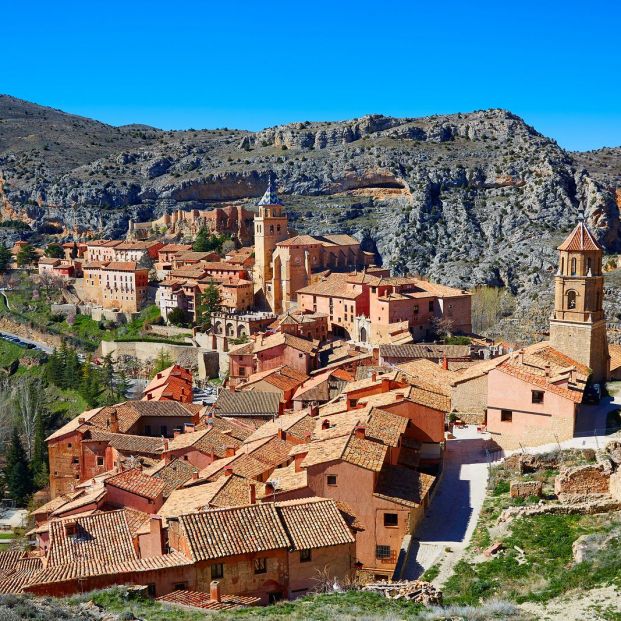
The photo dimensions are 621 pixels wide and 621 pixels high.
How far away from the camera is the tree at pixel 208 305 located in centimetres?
5575

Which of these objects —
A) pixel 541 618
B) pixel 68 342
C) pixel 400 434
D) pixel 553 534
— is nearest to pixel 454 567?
pixel 553 534

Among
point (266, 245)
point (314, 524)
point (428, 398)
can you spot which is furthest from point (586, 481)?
point (266, 245)

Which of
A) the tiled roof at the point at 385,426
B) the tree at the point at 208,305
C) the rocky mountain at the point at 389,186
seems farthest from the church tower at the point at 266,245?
the tiled roof at the point at 385,426

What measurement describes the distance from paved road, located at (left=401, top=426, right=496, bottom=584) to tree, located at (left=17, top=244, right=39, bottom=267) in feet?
209

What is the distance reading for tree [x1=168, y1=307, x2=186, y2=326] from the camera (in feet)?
195

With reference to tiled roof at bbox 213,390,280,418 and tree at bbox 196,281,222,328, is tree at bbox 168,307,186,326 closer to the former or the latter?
tree at bbox 196,281,222,328

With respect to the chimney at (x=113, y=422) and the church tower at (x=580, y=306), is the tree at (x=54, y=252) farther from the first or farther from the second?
the church tower at (x=580, y=306)

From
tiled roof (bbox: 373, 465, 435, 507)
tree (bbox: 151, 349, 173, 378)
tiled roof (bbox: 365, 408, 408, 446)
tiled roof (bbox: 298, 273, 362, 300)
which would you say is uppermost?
tiled roof (bbox: 298, 273, 362, 300)

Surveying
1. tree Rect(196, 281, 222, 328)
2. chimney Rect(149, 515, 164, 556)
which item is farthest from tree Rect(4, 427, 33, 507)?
chimney Rect(149, 515, 164, 556)

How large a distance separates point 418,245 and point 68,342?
36.8m

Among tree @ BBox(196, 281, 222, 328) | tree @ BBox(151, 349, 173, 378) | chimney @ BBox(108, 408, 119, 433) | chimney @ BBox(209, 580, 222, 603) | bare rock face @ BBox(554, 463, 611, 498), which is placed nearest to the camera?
chimney @ BBox(209, 580, 222, 603)

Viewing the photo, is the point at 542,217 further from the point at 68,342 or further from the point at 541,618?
the point at 541,618

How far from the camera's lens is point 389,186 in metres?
92.1

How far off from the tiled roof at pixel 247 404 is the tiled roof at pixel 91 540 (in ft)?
40.2
